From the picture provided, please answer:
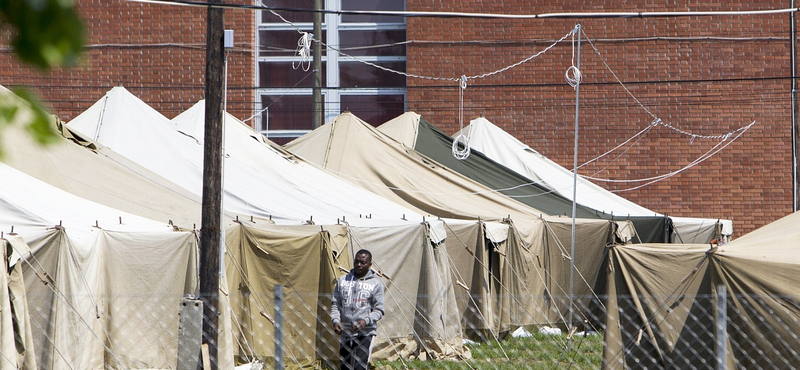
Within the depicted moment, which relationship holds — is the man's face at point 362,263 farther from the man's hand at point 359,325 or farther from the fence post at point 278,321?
the fence post at point 278,321

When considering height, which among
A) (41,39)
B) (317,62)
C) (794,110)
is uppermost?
(317,62)

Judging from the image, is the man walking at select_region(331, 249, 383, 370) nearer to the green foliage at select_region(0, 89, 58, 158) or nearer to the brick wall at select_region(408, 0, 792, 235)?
the green foliage at select_region(0, 89, 58, 158)

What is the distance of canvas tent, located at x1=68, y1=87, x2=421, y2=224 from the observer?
10781mm

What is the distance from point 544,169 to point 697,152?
407 centimetres

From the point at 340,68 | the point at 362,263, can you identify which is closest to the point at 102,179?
the point at 362,263

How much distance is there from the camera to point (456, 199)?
45.3ft

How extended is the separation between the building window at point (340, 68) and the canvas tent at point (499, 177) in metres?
4.02

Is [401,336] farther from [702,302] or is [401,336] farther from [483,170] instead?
[483,170]

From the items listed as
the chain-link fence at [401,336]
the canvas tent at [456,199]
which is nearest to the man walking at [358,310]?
the chain-link fence at [401,336]

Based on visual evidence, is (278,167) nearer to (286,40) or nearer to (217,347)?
(217,347)

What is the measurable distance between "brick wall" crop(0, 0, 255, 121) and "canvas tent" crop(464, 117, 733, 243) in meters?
5.59

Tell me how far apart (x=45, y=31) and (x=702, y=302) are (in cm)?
602

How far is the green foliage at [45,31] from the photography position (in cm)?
128

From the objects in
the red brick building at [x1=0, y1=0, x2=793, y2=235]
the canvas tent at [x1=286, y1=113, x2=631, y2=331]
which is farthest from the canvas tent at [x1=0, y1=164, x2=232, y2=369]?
the red brick building at [x1=0, y1=0, x2=793, y2=235]
